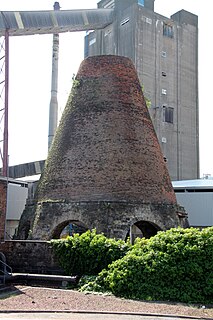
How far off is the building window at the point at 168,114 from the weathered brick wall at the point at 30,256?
3086 cm

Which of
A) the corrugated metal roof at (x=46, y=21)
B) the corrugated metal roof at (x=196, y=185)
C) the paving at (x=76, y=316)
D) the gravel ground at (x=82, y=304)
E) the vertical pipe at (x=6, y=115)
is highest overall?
the corrugated metal roof at (x=46, y=21)

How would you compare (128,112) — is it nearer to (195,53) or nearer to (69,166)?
(69,166)

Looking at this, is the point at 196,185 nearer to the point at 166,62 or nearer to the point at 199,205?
the point at 199,205

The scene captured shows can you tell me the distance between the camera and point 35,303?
10469 mm

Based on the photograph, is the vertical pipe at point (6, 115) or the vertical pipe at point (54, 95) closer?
the vertical pipe at point (6, 115)

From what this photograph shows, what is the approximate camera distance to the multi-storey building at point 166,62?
140 feet

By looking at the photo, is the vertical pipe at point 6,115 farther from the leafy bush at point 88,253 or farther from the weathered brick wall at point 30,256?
the leafy bush at point 88,253

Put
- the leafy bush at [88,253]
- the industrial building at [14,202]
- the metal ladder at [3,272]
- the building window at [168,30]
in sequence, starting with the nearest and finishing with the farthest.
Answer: the metal ladder at [3,272], the leafy bush at [88,253], the industrial building at [14,202], the building window at [168,30]

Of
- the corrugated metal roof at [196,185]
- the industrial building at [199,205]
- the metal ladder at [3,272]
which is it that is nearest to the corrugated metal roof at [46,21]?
the corrugated metal roof at [196,185]

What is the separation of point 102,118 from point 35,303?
10337 millimetres

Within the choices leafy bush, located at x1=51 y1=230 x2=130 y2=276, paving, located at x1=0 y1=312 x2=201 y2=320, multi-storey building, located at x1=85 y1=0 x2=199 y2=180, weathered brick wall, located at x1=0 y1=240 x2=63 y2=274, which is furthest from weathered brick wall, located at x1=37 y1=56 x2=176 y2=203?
multi-storey building, located at x1=85 y1=0 x2=199 y2=180

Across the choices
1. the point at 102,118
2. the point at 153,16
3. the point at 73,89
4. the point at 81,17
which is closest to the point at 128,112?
the point at 102,118

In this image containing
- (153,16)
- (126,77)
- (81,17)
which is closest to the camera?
(126,77)

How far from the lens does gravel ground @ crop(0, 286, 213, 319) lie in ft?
32.5
